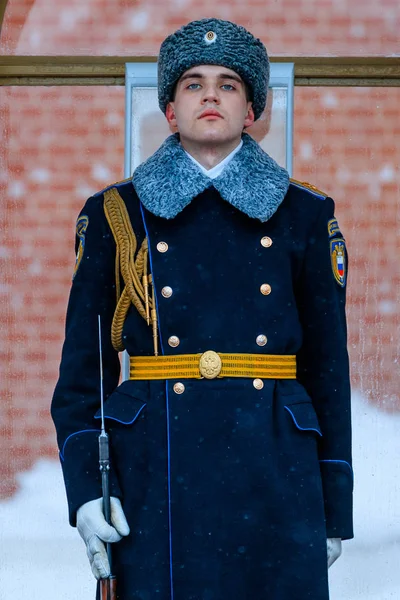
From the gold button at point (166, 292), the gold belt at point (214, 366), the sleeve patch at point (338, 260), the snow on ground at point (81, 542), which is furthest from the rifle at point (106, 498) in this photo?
the snow on ground at point (81, 542)

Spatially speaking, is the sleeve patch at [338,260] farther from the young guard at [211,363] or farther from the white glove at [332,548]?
the white glove at [332,548]

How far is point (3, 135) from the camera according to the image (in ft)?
15.7

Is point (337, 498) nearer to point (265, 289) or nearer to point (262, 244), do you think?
point (265, 289)

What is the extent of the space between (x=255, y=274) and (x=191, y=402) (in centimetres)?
35

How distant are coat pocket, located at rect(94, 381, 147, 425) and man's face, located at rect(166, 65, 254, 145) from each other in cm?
64

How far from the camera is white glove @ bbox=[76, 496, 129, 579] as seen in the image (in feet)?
10.1

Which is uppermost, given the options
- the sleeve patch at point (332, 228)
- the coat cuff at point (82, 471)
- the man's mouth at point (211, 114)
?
the man's mouth at point (211, 114)

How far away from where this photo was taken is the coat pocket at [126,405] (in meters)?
3.18

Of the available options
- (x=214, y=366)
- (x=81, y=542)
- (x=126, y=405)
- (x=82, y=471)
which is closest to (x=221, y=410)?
(x=214, y=366)

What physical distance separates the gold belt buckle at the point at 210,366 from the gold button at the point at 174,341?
80 millimetres

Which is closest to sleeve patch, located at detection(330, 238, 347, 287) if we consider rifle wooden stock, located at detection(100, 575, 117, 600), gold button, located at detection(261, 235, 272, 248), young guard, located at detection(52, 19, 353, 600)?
young guard, located at detection(52, 19, 353, 600)

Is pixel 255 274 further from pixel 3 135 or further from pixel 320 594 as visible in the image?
pixel 3 135

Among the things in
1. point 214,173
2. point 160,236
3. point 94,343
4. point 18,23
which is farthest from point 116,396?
point 18,23

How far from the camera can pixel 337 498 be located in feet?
10.6
